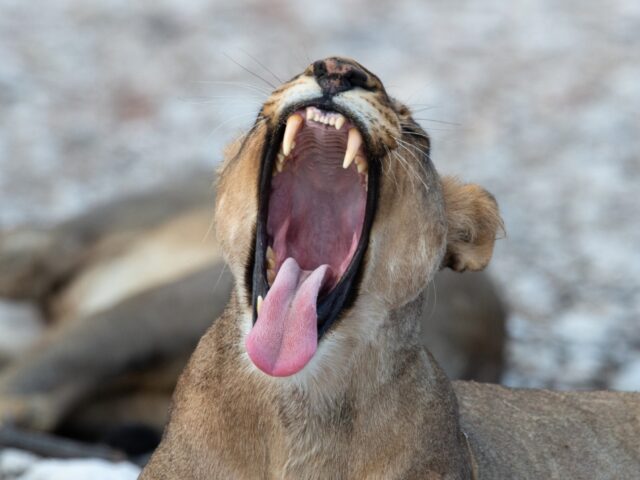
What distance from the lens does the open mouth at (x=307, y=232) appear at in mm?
3201

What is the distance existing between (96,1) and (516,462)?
8825mm

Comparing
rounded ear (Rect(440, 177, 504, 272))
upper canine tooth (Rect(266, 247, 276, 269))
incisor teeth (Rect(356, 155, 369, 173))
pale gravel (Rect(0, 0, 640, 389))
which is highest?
pale gravel (Rect(0, 0, 640, 389))

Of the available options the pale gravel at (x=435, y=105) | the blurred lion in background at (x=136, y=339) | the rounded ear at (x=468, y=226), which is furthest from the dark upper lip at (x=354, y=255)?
the pale gravel at (x=435, y=105)

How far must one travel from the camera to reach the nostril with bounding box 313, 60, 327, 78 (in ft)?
10.5

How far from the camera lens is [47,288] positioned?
727cm

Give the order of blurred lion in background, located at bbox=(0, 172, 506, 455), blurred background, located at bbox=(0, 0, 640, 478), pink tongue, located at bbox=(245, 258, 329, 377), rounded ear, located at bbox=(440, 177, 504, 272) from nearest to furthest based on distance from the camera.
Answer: pink tongue, located at bbox=(245, 258, 329, 377), rounded ear, located at bbox=(440, 177, 504, 272), blurred lion in background, located at bbox=(0, 172, 506, 455), blurred background, located at bbox=(0, 0, 640, 478)

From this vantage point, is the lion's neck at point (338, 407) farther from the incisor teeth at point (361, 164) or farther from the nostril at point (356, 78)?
the nostril at point (356, 78)

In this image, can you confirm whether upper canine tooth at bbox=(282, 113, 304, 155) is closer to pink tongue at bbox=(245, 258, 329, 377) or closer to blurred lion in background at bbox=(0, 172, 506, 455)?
pink tongue at bbox=(245, 258, 329, 377)

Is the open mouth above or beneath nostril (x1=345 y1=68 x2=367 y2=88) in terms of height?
beneath

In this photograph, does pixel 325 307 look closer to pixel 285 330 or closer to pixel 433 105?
pixel 285 330

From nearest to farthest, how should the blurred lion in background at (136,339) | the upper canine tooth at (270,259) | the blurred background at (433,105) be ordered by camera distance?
1. the upper canine tooth at (270,259)
2. the blurred lion in background at (136,339)
3. the blurred background at (433,105)

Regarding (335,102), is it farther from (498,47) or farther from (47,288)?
(498,47)

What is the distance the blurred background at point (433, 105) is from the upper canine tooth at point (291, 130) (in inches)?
152

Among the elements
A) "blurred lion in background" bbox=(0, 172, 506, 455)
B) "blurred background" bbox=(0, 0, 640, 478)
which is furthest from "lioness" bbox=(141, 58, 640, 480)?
"blurred background" bbox=(0, 0, 640, 478)
